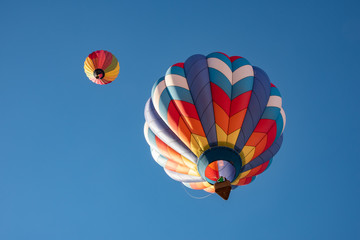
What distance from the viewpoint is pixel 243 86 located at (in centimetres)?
955

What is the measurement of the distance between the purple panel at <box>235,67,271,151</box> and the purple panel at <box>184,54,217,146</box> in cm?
82

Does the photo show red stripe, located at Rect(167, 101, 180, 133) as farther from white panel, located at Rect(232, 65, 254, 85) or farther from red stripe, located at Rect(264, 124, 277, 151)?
red stripe, located at Rect(264, 124, 277, 151)

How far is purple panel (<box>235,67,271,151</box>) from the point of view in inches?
360

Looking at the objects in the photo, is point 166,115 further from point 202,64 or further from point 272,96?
point 272,96

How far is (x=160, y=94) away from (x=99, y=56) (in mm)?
7446

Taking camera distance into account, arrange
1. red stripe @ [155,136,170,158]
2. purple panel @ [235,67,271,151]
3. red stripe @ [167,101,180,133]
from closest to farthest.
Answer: purple panel @ [235,67,271,151] → red stripe @ [167,101,180,133] → red stripe @ [155,136,170,158]

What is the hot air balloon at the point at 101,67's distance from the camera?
15797 millimetres

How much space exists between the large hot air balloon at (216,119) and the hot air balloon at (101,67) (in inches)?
257

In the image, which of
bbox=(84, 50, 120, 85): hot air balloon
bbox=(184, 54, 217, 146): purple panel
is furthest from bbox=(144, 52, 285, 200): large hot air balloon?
bbox=(84, 50, 120, 85): hot air balloon

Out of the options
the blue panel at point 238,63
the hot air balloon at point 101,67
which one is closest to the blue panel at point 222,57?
the blue panel at point 238,63

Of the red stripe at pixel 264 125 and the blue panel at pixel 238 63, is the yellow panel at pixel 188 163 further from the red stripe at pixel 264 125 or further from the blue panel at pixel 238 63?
the blue panel at pixel 238 63

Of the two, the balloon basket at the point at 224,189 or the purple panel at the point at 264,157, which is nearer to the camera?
the balloon basket at the point at 224,189

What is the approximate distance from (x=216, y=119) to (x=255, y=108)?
1.21 metres

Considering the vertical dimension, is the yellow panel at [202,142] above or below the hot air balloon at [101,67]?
below
